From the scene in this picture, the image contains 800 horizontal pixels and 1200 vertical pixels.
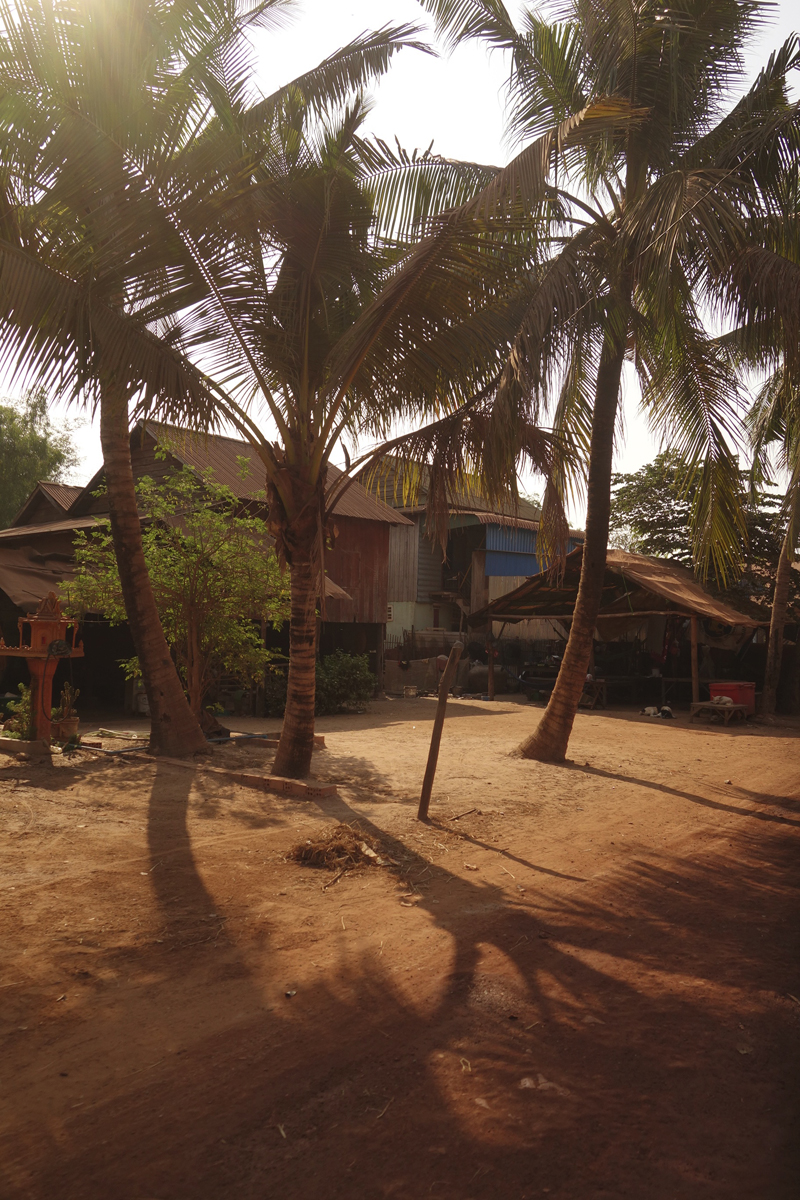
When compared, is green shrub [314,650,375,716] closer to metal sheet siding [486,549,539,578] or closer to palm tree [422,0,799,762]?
palm tree [422,0,799,762]

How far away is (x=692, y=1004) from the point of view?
14.0 feet

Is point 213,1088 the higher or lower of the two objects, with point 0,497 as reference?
lower

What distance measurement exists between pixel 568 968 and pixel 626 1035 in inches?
32.3

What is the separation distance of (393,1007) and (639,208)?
25.4ft

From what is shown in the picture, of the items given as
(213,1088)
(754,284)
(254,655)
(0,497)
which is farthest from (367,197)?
(0,497)

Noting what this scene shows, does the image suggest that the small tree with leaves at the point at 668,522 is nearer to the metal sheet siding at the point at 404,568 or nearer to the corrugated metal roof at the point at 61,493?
the metal sheet siding at the point at 404,568

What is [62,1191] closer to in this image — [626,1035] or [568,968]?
[626,1035]

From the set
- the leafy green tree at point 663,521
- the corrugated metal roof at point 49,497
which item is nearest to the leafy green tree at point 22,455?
the corrugated metal roof at point 49,497

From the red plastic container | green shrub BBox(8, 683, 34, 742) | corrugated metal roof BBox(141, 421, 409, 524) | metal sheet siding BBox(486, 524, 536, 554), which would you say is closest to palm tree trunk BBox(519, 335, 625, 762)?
green shrub BBox(8, 683, 34, 742)

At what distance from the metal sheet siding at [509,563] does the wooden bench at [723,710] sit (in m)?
11.5

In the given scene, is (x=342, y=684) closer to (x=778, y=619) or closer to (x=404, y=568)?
(x=778, y=619)

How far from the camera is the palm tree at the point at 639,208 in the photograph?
938cm

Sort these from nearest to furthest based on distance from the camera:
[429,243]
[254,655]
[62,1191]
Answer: [62,1191] → [429,243] → [254,655]

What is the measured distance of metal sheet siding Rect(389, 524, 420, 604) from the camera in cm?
2983
